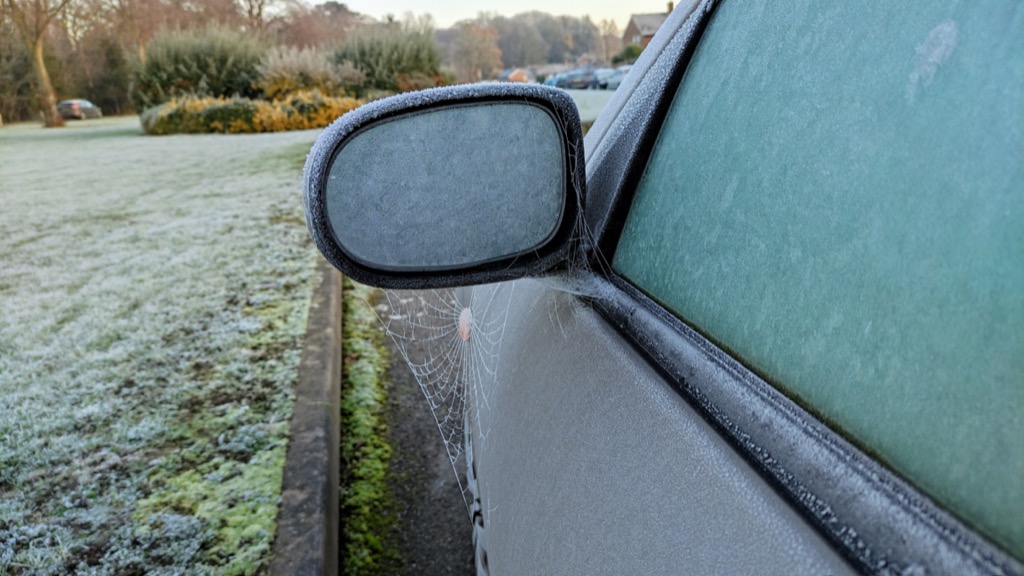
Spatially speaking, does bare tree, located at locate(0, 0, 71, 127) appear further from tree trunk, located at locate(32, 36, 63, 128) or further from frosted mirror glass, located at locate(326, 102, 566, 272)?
frosted mirror glass, located at locate(326, 102, 566, 272)

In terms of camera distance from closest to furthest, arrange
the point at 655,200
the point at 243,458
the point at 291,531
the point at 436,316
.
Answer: the point at 655,200 → the point at 291,531 → the point at 243,458 → the point at 436,316

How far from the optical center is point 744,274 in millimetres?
862

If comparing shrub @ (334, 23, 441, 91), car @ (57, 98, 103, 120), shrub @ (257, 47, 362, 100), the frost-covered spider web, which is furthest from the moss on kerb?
car @ (57, 98, 103, 120)

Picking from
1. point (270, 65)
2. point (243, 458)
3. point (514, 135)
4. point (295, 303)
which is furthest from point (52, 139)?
point (514, 135)

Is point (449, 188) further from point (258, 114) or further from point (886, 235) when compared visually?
point (258, 114)

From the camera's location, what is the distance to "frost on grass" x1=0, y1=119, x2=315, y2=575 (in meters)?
2.42

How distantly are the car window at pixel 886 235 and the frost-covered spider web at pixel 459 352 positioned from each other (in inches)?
31.5

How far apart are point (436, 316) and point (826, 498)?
378 cm

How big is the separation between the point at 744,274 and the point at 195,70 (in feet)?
70.4

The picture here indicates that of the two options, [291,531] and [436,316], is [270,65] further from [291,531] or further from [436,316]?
[291,531]

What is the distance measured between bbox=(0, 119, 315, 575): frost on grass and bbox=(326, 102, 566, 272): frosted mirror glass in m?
1.49

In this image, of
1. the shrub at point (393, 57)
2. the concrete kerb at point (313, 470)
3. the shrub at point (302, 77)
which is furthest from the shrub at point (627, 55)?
the concrete kerb at point (313, 470)

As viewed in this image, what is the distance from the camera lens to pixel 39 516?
2.55 meters

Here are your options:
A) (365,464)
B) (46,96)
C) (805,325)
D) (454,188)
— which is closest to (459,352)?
(365,464)
